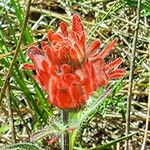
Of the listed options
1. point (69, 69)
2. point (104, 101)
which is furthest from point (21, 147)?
point (104, 101)

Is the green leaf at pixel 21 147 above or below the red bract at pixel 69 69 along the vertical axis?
below

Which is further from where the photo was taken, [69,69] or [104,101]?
[104,101]

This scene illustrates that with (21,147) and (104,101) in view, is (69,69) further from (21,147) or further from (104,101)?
(104,101)

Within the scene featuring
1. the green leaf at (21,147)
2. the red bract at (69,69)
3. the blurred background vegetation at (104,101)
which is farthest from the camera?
the blurred background vegetation at (104,101)

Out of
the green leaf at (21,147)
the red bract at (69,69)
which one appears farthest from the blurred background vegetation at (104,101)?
the red bract at (69,69)

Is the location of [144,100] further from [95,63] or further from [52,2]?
[95,63]

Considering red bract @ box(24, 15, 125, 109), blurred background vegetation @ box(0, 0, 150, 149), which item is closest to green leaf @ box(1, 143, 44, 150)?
red bract @ box(24, 15, 125, 109)

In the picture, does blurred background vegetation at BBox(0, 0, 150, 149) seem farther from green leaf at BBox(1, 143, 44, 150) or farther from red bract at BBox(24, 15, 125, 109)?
red bract at BBox(24, 15, 125, 109)

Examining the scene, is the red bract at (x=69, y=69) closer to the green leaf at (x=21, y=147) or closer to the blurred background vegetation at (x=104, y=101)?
the green leaf at (x=21, y=147)
